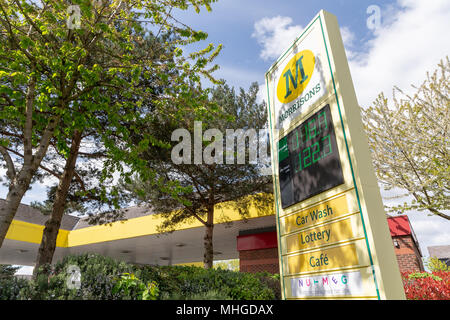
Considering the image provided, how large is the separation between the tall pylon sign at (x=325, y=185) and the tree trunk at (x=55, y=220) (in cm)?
787

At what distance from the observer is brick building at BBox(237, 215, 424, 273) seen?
13945mm

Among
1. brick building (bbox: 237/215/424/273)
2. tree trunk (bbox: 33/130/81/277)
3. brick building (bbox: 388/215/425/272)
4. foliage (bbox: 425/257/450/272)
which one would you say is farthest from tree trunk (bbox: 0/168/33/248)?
foliage (bbox: 425/257/450/272)

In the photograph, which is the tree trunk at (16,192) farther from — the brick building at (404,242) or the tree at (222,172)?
A: the brick building at (404,242)

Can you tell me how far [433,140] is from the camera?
945cm

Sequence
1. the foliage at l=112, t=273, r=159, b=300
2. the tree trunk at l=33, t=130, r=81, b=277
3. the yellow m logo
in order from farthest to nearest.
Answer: the tree trunk at l=33, t=130, r=81, b=277, the yellow m logo, the foliage at l=112, t=273, r=159, b=300

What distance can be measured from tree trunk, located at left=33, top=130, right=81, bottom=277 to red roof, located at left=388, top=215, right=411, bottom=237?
49.1 ft

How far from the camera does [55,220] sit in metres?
9.50

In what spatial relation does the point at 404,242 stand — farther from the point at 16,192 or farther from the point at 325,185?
the point at 16,192

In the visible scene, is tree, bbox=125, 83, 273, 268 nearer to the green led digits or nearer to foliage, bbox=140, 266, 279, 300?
foliage, bbox=140, 266, 279, 300

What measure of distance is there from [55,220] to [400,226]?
15.5m

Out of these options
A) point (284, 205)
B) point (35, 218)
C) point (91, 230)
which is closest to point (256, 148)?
point (284, 205)

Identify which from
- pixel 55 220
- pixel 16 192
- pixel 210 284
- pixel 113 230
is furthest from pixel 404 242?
pixel 113 230

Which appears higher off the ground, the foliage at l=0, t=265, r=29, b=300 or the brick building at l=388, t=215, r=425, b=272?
the brick building at l=388, t=215, r=425, b=272
